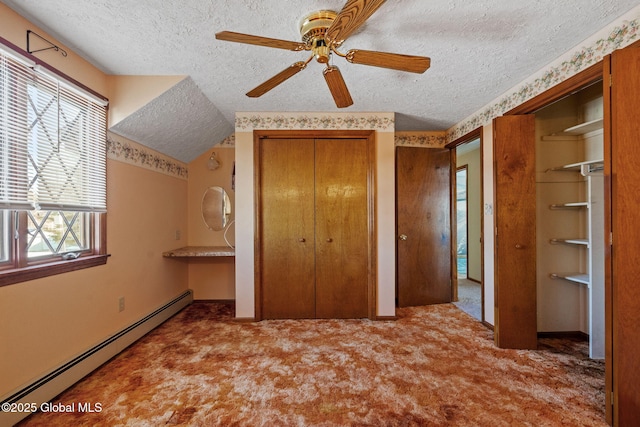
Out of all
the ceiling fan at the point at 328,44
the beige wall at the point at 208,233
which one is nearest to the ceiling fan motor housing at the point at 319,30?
the ceiling fan at the point at 328,44

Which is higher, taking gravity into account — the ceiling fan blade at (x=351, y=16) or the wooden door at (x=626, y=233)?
the ceiling fan blade at (x=351, y=16)

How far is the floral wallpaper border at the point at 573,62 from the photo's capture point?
58.7 inches

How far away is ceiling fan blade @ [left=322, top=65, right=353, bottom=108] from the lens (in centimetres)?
148

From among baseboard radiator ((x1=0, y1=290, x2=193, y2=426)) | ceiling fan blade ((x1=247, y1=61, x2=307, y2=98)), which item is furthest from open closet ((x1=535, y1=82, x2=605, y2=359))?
baseboard radiator ((x1=0, y1=290, x2=193, y2=426))

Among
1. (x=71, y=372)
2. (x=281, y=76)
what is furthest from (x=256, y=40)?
(x=71, y=372)

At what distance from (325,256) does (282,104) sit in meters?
1.62

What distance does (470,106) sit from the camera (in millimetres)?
2727

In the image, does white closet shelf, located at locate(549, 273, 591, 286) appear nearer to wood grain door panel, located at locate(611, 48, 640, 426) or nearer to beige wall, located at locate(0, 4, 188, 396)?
wood grain door panel, located at locate(611, 48, 640, 426)

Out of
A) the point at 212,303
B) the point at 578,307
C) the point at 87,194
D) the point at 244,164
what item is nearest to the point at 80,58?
the point at 87,194

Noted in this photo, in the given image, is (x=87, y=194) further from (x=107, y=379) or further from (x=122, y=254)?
(x=107, y=379)

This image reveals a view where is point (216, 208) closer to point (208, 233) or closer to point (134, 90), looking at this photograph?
point (208, 233)

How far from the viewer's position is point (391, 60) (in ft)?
4.62

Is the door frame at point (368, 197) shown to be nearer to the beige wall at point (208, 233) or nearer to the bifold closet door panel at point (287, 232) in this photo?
the bifold closet door panel at point (287, 232)

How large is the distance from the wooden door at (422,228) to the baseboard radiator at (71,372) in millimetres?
2734
